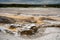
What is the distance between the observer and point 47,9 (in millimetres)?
645

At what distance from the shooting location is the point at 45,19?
21.3 inches

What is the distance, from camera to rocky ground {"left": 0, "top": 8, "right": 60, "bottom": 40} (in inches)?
19.1

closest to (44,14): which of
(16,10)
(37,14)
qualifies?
(37,14)

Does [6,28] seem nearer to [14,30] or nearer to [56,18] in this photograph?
[14,30]

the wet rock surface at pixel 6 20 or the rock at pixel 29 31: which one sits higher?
the wet rock surface at pixel 6 20

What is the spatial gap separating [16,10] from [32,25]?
0.54ft

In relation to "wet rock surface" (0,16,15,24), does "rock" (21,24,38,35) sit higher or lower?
lower

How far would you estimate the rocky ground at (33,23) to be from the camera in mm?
486

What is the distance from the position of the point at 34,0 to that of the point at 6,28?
0.22 metres

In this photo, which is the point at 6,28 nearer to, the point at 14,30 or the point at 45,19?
the point at 14,30

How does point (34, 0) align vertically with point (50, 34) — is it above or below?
above

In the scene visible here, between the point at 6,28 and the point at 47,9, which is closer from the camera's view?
the point at 6,28

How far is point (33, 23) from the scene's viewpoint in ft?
A: 1.69

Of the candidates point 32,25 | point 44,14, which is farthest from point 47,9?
point 32,25
